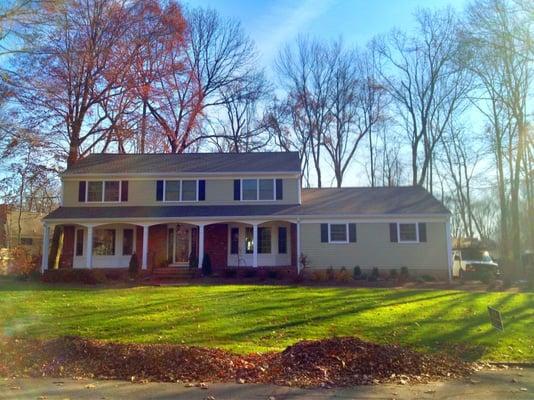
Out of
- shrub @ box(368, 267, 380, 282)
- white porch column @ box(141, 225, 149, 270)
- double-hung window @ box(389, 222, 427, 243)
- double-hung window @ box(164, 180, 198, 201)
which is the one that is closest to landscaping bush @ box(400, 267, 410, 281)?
shrub @ box(368, 267, 380, 282)

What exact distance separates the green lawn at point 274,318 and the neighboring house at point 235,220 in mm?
9008

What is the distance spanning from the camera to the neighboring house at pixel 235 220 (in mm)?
26078

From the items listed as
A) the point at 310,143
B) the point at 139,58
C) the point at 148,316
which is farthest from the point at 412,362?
the point at 310,143

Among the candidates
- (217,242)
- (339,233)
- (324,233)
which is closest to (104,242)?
(217,242)

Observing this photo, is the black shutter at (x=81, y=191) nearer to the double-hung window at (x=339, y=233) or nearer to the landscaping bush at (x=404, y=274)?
the double-hung window at (x=339, y=233)

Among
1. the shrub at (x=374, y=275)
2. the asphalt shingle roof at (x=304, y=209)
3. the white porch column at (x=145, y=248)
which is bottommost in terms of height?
the shrub at (x=374, y=275)

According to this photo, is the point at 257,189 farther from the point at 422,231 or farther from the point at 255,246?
the point at 422,231

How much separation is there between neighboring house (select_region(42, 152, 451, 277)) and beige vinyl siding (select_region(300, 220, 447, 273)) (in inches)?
2.0

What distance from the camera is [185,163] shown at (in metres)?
29.6

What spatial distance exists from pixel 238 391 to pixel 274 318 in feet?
18.8

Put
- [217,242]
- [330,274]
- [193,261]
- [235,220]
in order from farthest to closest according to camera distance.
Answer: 1. [217,242]
2. [193,261]
3. [235,220]
4. [330,274]

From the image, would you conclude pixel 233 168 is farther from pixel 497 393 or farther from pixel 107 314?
pixel 497 393

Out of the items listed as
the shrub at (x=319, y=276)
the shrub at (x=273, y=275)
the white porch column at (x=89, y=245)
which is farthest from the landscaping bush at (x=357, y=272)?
the white porch column at (x=89, y=245)

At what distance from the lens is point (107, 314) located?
12969mm
